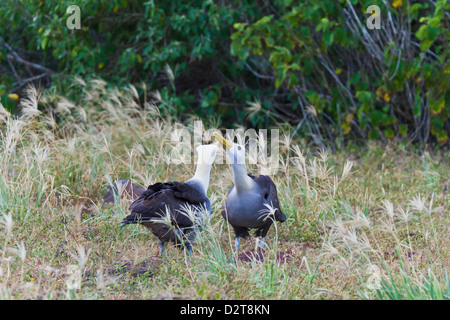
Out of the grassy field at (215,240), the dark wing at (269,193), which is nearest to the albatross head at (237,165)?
the dark wing at (269,193)

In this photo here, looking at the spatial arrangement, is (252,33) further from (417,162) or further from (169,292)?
(169,292)

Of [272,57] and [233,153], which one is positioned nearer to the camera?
[233,153]

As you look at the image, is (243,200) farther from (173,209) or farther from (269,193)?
(173,209)

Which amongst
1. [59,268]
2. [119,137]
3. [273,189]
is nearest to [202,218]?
[273,189]

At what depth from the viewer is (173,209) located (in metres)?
4.12

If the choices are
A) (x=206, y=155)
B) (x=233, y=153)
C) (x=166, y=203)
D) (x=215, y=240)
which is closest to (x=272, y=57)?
(x=206, y=155)

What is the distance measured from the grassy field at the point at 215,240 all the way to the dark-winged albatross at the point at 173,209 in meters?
0.16

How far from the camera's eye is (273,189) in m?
4.64

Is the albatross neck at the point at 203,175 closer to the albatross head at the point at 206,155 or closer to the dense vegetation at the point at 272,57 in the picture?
the albatross head at the point at 206,155

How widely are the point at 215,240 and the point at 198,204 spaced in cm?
58

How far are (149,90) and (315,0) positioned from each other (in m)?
3.11

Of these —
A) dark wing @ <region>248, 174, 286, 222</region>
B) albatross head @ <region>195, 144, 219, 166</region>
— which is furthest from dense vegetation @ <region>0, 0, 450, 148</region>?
albatross head @ <region>195, 144, 219, 166</region>

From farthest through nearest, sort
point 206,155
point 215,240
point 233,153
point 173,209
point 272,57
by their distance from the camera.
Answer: point 272,57 → point 206,155 → point 233,153 → point 173,209 → point 215,240

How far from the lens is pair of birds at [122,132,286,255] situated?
4.12 meters
